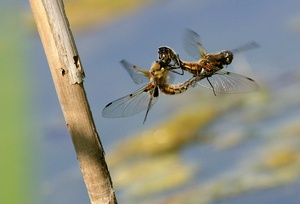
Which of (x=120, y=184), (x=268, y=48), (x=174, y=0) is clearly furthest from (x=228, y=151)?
(x=174, y=0)

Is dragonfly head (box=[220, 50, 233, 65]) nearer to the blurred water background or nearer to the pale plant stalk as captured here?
the pale plant stalk

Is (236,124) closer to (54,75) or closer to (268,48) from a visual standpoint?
(268,48)

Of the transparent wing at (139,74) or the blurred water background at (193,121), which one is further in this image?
the blurred water background at (193,121)

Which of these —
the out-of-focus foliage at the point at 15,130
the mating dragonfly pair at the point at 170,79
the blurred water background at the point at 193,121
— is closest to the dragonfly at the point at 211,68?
the mating dragonfly pair at the point at 170,79

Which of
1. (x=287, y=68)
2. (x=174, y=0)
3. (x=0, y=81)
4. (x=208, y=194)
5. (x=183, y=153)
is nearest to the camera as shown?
(x=0, y=81)

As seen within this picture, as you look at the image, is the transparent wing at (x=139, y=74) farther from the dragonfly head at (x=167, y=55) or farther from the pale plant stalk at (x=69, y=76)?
the pale plant stalk at (x=69, y=76)
